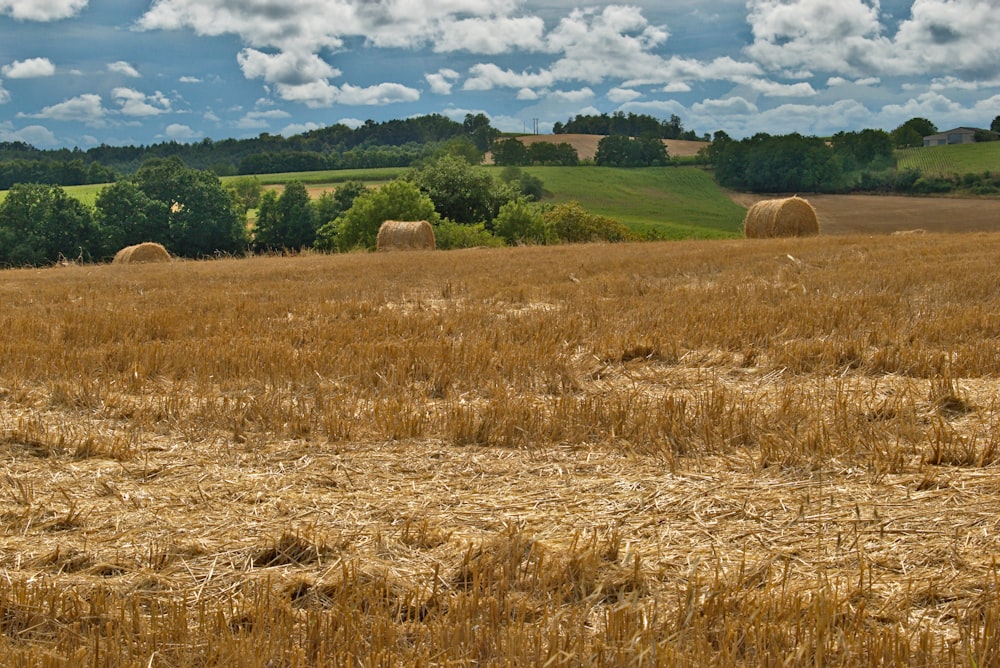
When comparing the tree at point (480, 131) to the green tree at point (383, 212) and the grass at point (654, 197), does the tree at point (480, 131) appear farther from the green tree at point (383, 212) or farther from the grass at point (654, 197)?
the green tree at point (383, 212)

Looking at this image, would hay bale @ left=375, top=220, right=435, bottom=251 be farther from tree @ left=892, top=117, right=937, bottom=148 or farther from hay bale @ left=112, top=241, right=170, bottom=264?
tree @ left=892, top=117, right=937, bottom=148

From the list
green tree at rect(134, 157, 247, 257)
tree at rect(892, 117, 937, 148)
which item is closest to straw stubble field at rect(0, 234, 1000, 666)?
green tree at rect(134, 157, 247, 257)

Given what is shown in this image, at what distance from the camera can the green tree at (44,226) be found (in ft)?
223

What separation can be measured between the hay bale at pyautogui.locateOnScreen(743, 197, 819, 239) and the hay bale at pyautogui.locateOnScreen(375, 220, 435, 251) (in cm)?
1418

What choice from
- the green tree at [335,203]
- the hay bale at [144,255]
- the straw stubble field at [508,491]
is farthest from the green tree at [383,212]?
the straw stubble field at [508,491]

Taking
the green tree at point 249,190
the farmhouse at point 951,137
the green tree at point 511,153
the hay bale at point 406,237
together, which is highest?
the farmhouse at point 951,137

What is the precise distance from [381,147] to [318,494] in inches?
6292

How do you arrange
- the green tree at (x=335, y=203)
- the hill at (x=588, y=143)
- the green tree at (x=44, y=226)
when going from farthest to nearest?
1. the hill at (x=588, y=143)
2. the green tree at (x=335, y=203)
3. the green tree at (x=44, y=226)

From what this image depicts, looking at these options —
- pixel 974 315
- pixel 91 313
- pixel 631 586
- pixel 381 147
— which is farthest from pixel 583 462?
pixel 381 147

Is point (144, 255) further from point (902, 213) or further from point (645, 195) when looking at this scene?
point (645, 195)

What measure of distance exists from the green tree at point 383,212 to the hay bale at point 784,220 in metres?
26.3

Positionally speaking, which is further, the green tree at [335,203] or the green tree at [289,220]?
the green tree at [335,203]

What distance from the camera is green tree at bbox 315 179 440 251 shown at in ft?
184

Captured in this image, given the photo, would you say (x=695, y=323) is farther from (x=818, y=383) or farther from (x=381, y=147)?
(x=381, y=147)
